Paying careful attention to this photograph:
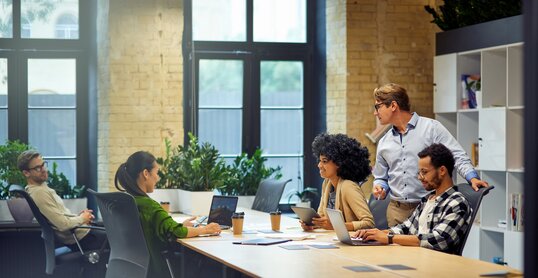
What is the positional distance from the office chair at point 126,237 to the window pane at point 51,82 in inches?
192

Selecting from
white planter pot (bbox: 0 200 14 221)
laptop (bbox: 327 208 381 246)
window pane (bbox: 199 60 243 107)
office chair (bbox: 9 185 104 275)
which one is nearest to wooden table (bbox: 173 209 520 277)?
laptop (bbox: 327 208 381 246)

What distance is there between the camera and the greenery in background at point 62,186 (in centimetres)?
933

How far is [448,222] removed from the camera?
4523 millimetres

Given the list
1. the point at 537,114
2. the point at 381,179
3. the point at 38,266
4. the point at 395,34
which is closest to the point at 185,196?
the point at 38,266

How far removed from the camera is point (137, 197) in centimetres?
525

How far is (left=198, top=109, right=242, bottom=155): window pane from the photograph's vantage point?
1005 centimetres

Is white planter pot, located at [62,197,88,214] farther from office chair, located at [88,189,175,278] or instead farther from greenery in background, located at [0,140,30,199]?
office chair, located at [88,189,175,278]

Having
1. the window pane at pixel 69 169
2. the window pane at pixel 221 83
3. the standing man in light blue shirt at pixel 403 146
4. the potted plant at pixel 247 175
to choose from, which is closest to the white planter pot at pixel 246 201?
the potted plant at pixel 247 175

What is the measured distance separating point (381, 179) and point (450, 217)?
4.52ft

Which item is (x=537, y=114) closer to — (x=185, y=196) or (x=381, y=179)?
(x=381, y=179)

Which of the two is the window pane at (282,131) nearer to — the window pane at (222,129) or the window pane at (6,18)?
the window pane at (222,129)

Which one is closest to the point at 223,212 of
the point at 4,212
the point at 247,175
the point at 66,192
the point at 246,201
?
the point at 246,201

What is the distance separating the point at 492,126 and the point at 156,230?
3.82 m

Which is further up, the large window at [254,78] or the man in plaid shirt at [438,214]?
the large window at [254,78]
